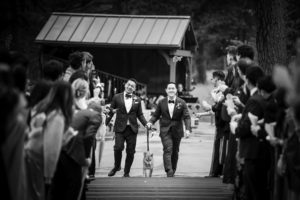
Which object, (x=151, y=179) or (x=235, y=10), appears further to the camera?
(x=235, y=10)

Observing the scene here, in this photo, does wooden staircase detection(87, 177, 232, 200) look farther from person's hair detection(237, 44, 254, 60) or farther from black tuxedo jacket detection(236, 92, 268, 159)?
person's hair detection(237, 44, 254, 60)

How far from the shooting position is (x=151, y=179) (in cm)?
1314

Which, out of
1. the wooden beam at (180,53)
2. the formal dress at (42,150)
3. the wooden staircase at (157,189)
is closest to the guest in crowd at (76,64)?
the wooden staircase at (157,189)

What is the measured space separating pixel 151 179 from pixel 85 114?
12.5ft

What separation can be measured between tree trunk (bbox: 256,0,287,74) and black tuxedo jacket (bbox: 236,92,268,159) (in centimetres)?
558

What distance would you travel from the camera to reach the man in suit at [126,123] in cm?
1577

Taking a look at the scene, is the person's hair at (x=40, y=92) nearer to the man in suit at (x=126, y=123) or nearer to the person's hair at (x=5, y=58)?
the person's hair at (x=5, y=58)

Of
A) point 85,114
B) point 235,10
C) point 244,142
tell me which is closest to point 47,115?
point 85,114

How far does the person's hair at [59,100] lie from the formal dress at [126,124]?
22.3ft

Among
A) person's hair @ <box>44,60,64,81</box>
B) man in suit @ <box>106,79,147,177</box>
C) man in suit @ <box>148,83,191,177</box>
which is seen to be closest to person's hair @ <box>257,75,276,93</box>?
person's hair @ <box>44,60,64,81</box>

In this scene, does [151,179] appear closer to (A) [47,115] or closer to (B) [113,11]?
(A) [47,115]

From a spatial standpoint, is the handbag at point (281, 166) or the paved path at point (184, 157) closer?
the handbag at point (281, 166)

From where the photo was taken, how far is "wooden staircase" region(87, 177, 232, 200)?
37.0 feet

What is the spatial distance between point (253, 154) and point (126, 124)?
634cm
